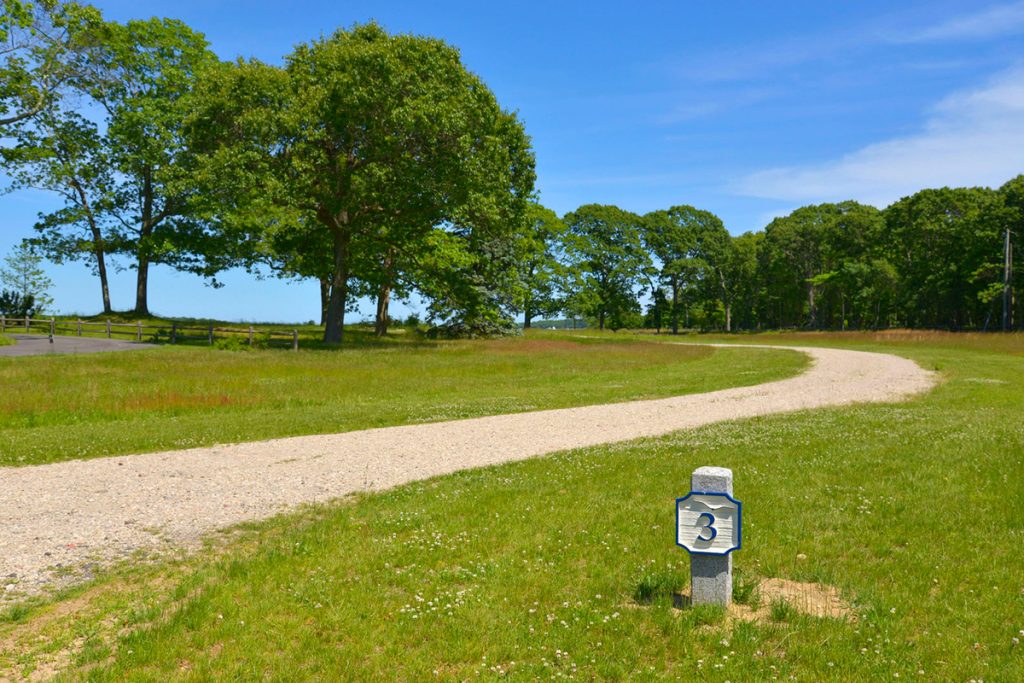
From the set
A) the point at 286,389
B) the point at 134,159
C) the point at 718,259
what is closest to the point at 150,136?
the point at 134,159

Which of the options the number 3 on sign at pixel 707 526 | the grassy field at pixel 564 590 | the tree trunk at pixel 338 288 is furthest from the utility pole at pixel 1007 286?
the number 3 on sign at pixel 707 526

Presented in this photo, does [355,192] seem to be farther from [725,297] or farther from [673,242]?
[725,297]

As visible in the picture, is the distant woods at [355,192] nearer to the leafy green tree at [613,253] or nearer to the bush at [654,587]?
the leafy green tree at [613,253]

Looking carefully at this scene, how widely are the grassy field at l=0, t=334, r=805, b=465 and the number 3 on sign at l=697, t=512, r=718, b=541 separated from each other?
39.1ft

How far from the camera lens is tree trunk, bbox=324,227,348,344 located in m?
41.2

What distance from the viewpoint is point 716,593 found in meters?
5.76

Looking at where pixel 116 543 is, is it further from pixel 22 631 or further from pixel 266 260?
pixel 266 260

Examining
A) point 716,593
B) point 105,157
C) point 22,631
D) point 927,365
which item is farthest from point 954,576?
point 105,157

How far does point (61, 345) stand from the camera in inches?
1544

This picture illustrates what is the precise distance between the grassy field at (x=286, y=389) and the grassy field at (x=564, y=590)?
7.91 m

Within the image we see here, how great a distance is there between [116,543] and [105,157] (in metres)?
55.3

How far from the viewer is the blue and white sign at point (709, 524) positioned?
5659 millimetres

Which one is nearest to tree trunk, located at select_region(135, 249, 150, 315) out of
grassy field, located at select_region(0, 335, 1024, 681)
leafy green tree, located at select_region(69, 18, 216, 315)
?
leafy green tree, located at select_region(69, 18, 216, 315)

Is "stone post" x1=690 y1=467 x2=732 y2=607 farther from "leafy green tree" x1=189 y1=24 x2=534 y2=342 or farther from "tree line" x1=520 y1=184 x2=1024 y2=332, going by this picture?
"tree line" x1=520 y1=184 x2=1024 y2=332
